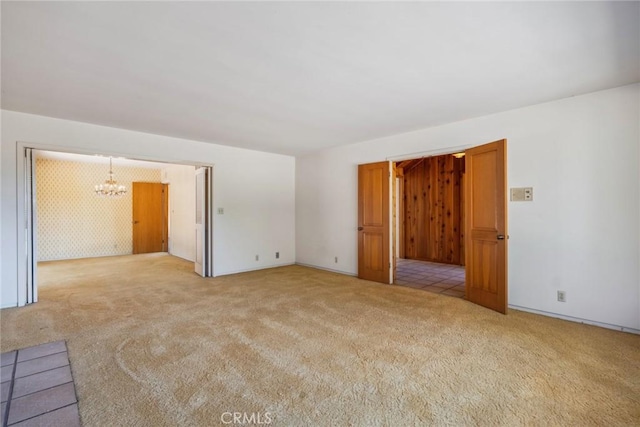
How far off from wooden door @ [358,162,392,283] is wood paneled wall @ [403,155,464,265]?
9.28 ft

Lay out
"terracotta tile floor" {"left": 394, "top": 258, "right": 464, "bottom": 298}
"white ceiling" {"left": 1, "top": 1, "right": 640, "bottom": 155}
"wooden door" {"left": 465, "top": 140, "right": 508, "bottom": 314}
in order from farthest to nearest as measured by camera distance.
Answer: "terracotta tile floor" {"left": 394, "top": 258, "right": 464, "bottom": 298} < "wooden door" {"left": 465, "top": 140, "right": 508, "bottom": 314} < "white ceiling" {"left": 1, "top": 1, "right": 640, "bottom": 155}

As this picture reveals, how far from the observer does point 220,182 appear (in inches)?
219

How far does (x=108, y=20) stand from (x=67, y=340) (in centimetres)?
282

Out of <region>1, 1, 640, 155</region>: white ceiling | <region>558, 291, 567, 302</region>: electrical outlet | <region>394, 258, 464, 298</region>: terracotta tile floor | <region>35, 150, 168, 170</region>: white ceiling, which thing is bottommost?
<region>394, 258, 464, 298</region>: terracotta tile floor

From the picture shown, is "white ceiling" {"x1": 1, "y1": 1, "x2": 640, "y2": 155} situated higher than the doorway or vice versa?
"white ceiling" {"x1": 1, "y1": 1, "x2": 640, "y2": 155}

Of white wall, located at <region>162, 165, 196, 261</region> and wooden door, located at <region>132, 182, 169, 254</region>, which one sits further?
wooden door, located at <region>132, 182, 169, 254</region>

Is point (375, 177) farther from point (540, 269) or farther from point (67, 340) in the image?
point (67, 340)

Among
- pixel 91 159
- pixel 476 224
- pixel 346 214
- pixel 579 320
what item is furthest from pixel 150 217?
pixel 579 320

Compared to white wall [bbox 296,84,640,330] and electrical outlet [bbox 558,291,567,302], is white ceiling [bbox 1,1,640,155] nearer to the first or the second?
white wall [bbox 296,84,640,330]

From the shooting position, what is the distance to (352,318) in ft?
10.9

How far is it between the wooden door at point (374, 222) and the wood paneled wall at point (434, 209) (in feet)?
9.28

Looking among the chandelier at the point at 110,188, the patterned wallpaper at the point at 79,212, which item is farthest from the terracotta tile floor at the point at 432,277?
the patterned wallpaper at the point at 79,212

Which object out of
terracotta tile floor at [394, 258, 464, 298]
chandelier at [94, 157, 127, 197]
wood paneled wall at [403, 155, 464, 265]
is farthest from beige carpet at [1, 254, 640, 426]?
chandelier at [94, 157, 127, 197]

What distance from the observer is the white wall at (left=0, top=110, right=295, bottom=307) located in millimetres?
3688
